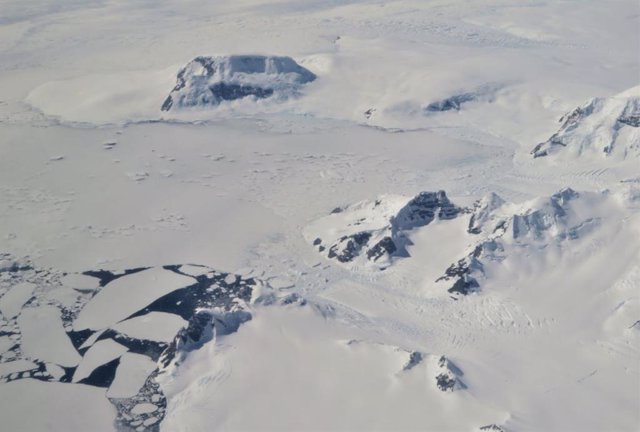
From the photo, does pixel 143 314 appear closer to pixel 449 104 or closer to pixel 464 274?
pixel 464 274

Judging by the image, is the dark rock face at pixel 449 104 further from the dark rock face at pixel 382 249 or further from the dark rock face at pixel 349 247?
the dark rock face at pixel 382 249

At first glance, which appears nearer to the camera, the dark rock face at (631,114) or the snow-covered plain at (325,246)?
the snow-covered plain at (325,246)

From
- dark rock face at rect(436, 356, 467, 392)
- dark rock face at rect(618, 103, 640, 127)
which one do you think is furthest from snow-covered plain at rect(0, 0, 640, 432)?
dark rock face at rect(618, 103, 640, 127)

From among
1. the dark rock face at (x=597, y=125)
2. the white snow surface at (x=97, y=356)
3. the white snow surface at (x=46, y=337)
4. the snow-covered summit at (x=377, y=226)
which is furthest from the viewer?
the dark rock face at (x=597, y=125)

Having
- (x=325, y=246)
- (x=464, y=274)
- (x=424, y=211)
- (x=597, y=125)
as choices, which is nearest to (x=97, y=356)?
(x=325, y=246)

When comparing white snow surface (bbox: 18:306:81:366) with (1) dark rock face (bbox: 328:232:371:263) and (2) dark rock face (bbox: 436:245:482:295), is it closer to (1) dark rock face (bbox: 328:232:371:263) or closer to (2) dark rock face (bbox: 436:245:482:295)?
(1) dark rock face (bbox: 328:232:371:263)

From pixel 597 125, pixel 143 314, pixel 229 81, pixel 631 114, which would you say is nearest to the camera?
pixel 143 314

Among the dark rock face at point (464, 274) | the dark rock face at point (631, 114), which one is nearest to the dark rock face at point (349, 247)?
the dark rock face at point (464, 274)
